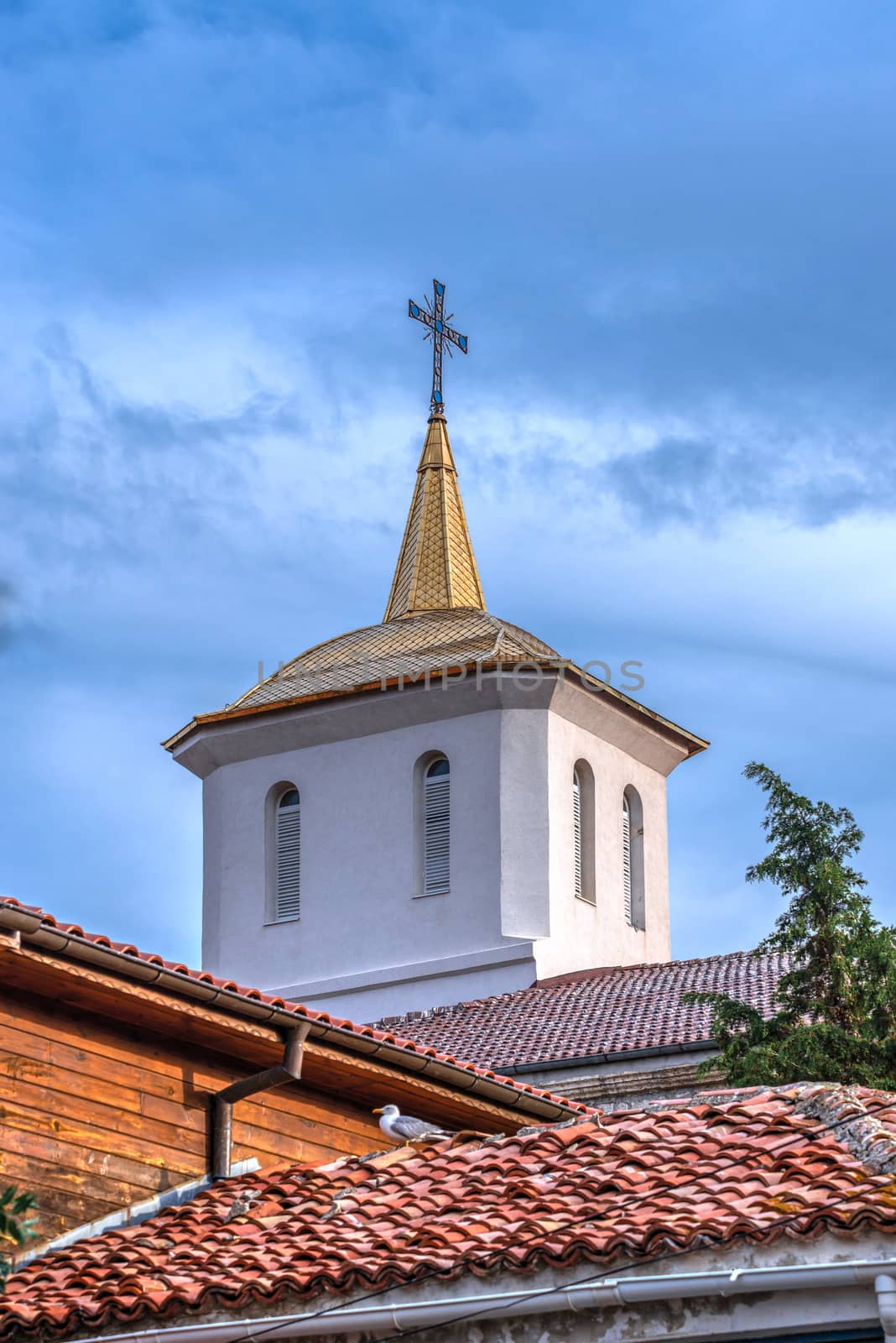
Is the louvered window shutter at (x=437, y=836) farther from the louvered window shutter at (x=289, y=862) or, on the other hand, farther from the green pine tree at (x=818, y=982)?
the green pine tree at (x=818, y=982)

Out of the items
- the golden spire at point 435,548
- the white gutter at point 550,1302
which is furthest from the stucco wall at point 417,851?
the white gutter at point 550,1302

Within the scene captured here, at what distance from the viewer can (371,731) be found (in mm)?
31922

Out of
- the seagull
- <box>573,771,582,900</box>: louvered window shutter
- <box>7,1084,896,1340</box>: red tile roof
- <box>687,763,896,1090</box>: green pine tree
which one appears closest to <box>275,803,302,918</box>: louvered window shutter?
<box>573,771,582,900</box>: louvered window shutter

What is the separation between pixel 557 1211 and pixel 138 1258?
230 cm

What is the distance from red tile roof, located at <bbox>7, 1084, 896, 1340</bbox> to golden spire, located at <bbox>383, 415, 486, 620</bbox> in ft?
71.5

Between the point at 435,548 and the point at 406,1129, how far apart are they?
22572 mm

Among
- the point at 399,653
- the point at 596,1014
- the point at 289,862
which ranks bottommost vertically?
the point at 596,1014

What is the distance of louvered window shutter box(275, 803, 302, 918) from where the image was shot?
32.0 metres

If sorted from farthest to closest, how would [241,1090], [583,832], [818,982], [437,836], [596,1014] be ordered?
[583,832]
[437,836]
[596,1014]
[818,982]
[241,1090]

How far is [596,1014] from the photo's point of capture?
26.1m

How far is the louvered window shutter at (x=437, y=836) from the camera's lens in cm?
3109

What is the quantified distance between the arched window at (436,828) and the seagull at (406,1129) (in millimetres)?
17379

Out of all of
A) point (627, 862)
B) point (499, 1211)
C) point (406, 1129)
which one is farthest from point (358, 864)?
point (499, 1211)

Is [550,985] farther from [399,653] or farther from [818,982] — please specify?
[818,982]
